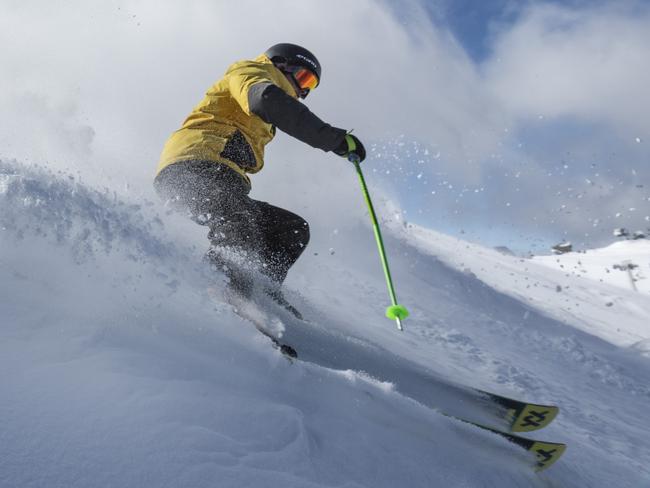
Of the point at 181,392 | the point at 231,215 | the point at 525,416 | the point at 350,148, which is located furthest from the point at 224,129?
the point at 525,416

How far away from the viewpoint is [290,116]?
296cm

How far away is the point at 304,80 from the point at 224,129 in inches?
30.7

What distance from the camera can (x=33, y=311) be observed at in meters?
1.84

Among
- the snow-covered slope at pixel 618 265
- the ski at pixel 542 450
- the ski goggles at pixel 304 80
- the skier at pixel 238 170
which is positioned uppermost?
the snow-covered slope at pixel 618 265

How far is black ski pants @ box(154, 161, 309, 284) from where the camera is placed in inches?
133

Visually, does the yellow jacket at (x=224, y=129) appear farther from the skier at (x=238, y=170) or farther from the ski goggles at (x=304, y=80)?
the ski goggles at (x=304, y=80)

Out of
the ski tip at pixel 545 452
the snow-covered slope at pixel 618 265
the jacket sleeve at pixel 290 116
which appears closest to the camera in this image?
the ski tip at pixel 545 452

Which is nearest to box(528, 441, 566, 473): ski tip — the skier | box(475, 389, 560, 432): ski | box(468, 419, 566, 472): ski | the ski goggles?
box(468, 419, 566, 472): ski

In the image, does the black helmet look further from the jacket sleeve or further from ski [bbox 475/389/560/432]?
ski [bbox 475/389/560/432]

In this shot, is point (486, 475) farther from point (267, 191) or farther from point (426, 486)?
point (267, 191)

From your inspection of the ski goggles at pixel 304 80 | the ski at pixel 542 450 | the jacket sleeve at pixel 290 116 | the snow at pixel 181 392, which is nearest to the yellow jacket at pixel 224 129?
the ski goggles at pixel 304 80

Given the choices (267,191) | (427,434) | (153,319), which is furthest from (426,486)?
(267,191)

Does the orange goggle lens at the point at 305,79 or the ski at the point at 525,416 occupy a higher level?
the orange goggle lens at the point at 305,79

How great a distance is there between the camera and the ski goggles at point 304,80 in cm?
370
